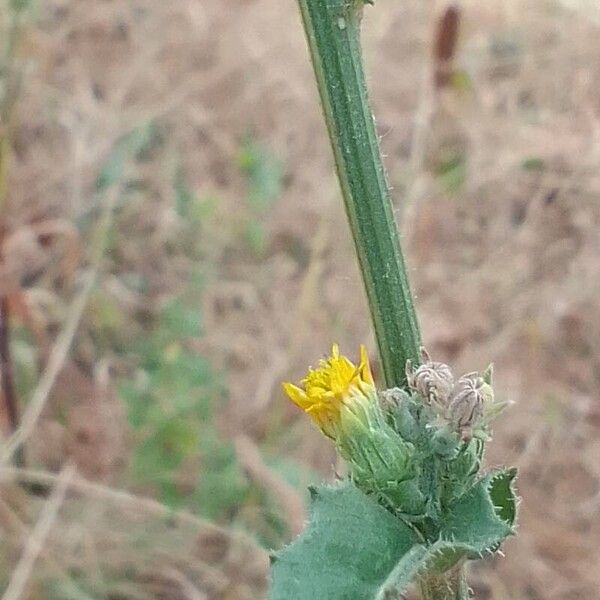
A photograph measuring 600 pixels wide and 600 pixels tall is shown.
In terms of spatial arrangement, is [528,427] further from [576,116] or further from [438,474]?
[438,474]

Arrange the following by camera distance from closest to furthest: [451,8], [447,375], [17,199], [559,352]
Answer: [447,375]
[451,8]
[559,352]
[17,199]

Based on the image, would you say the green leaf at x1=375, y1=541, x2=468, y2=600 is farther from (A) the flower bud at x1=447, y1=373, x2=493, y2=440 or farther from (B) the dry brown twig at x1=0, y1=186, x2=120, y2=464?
(B) the dry brown twig at x1=0, y1=186, x2=120, y2=464

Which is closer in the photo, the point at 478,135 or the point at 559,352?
the point at 559,352

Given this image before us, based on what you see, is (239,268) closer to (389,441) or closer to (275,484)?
(275,484)

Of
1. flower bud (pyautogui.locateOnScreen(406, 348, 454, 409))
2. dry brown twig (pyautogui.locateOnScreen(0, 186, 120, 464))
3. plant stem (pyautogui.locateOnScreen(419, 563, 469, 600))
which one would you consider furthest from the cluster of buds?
dry brown twig (pyautogui.locateOnScreen(0, 186, 120, 464))

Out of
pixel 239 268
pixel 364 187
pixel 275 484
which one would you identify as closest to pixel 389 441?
pixel 364 187

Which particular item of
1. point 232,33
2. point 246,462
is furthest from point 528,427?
point 232,33
